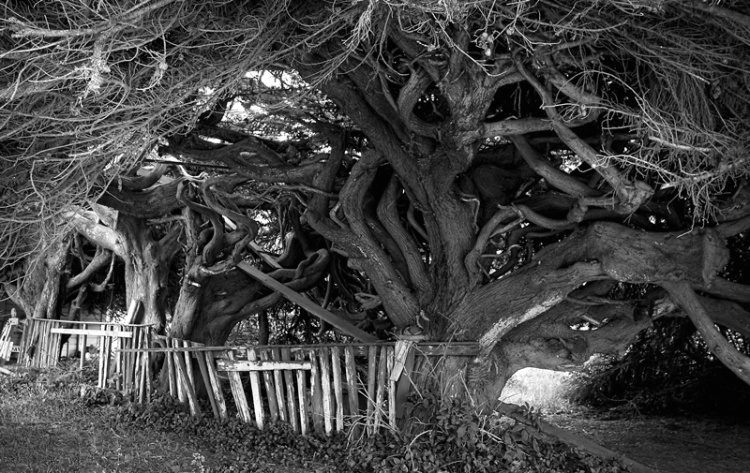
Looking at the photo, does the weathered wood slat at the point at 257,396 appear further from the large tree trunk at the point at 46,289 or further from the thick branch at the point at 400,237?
the large tree trunk at the point at 46,289

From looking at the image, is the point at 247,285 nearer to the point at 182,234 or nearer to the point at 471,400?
the point at 182,234

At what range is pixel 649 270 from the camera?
21.7 feet

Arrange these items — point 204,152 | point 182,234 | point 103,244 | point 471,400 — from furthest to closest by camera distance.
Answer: point 103,244 < point 182,234 < point 204,152 < point 471,400

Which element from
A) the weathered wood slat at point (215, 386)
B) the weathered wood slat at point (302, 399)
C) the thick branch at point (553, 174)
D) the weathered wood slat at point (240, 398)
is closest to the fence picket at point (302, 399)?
the weathered wood slat at point (302, 399)

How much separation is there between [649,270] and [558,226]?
0.96 meters

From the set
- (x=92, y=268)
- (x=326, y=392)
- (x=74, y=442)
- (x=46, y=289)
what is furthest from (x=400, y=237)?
(x=46, y=289)

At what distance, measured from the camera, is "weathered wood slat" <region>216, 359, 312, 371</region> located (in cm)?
771

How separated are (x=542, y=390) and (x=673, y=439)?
3622 millimetres

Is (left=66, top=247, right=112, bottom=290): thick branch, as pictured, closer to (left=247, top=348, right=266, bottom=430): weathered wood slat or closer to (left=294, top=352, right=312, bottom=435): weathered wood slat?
(left=247, top=348, right=266, bottom=430): weathered wood slat

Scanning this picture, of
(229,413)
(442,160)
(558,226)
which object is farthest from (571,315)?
(229,413)

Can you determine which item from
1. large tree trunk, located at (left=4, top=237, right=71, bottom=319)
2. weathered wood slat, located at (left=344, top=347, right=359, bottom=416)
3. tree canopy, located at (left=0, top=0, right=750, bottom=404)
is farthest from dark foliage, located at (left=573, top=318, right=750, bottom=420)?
large tree trunk, located at (left=4, top=237, right=71, bottom=319)

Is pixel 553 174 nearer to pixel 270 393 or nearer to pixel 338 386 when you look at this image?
pixel 338 386

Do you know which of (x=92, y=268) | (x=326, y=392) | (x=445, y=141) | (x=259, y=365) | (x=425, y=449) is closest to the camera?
(x=425, y=449)

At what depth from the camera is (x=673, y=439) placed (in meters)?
9.77
